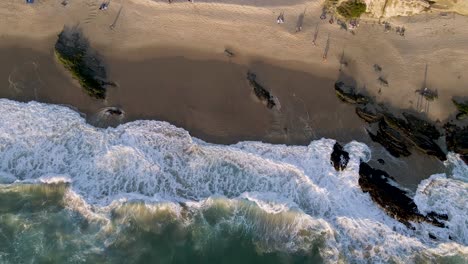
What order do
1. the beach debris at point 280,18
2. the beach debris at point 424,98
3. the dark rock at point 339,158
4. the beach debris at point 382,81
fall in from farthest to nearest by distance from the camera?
the beach debris at point 280,18
the beach debris at point 382,81
the beach debris at point 424,98
the dark rock at point 339,158

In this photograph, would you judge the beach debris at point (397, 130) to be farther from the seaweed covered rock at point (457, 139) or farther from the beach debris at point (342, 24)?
the beach debris at point (342, 24)

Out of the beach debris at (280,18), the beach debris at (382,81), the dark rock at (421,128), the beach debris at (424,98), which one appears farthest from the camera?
the beach debris at (280,18)

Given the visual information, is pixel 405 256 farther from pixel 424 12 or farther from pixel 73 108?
pixel 73 108

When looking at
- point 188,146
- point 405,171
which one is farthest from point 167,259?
point 405,171

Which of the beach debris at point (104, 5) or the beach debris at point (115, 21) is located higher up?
the beach debris at point (104, 5)

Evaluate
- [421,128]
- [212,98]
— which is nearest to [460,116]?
[421,128]

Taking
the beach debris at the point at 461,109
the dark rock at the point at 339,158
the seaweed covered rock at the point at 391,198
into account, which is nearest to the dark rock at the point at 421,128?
the beach debris at the point at 461,109

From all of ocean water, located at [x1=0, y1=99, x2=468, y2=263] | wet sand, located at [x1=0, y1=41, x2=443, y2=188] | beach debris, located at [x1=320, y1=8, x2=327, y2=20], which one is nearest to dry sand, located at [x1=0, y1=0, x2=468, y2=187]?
wet sand, located at [x1=0, y1=41, x2=443, y2=188]
